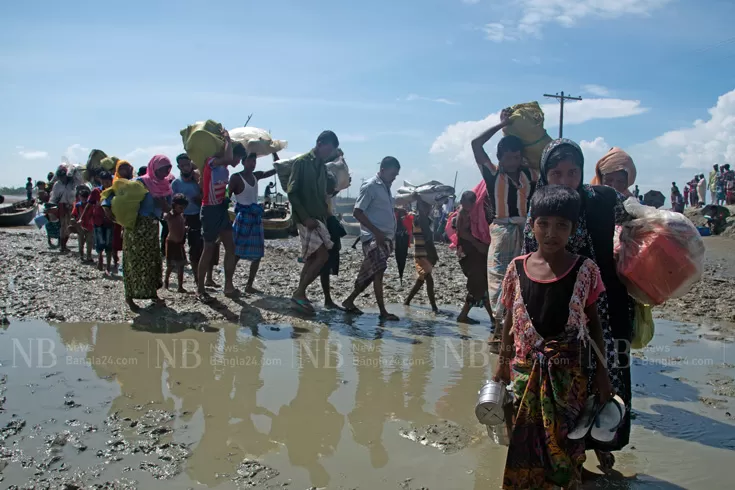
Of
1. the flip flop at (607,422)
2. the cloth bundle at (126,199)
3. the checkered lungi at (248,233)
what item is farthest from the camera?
the checkered lungi at (248,233)

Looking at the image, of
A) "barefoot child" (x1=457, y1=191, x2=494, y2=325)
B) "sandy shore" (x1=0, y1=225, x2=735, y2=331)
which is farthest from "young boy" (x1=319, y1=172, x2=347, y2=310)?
"barefoot child" (x1=457, y1=191, x2=494, y2=325)

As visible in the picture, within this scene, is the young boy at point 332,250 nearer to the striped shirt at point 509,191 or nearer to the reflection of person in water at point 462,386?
the reflection of person in water at point 462,386

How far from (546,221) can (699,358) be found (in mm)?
3871

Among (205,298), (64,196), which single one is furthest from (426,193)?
(64,196)

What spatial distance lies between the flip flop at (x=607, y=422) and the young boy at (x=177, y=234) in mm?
6428

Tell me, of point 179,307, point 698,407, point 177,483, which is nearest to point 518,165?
point 698,407

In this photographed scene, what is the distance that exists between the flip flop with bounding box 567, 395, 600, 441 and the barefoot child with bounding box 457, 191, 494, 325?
13.5ft

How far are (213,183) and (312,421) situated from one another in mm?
4192

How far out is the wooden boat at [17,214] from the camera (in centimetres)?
2056

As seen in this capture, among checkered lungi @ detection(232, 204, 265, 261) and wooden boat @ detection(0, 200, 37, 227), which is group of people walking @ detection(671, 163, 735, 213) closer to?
checkered lungi @ detection(232, 204, 265, 261)

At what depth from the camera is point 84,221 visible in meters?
10.5

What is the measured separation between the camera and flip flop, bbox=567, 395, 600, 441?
2.39 m

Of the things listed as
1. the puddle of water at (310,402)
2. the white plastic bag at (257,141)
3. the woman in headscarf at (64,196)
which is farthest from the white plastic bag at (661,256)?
the woman in headscarf at (64,196)

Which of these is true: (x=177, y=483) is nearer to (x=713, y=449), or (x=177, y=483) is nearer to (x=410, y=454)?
(x=410, y=454)
